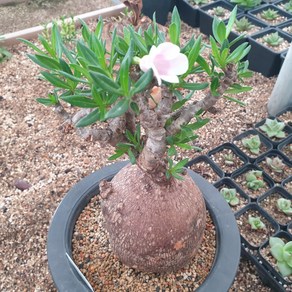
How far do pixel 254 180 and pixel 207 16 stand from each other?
1462 mm

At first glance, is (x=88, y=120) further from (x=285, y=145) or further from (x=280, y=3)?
(x=280, y=3)

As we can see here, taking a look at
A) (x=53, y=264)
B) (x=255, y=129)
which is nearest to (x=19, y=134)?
(x=53, y=264)

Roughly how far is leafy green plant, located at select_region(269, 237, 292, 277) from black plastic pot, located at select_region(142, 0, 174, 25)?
79.4 inches

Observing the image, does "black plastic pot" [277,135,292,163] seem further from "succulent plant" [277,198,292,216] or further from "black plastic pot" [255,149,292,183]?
"succulent plant" [277,198,292,216]

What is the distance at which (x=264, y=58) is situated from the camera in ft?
7.98

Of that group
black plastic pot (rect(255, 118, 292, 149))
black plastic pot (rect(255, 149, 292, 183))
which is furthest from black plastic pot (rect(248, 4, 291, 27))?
black plastic pot (rect(255, 149, 292, 183))

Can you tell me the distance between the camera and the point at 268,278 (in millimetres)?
1455

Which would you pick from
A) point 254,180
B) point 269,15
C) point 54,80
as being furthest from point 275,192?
point 269,15

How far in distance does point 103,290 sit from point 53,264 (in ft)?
0.59

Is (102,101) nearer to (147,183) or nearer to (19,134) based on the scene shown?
(147,183)

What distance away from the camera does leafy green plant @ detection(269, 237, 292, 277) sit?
4.69 feet

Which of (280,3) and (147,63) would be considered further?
(280,3)

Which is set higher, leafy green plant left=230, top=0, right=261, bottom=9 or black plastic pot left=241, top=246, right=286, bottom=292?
leafy green plant left=230, top=0, right=261, bottom=9

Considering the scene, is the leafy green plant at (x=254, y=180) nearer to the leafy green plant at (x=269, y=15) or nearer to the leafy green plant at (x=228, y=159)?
the leafy green plant at (x=228, y=159)
